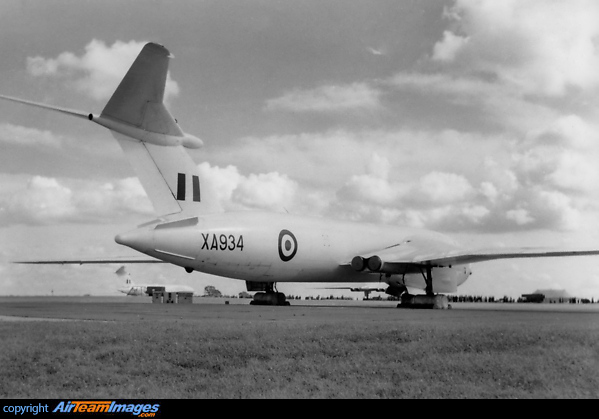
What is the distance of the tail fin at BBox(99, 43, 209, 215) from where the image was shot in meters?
14.9

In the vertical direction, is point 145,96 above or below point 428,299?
above

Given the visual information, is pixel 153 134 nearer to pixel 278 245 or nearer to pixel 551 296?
pixel 278 245

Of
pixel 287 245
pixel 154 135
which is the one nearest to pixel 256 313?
pixel 287 245

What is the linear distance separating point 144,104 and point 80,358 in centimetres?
802

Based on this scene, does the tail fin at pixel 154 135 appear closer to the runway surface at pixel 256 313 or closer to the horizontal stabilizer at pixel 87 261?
the runway surface at pixel 256 313

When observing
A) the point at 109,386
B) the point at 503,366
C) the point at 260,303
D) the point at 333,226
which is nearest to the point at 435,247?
the point at 333,226

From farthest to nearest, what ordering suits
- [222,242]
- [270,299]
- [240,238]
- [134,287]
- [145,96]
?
[134,287] → [270,299] → [240,238] → [222,242] → [145,96]

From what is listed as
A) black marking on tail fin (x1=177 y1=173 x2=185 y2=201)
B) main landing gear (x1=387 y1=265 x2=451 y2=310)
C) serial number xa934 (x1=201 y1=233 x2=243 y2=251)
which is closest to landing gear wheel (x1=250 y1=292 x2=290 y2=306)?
main landing gear (x1=387 y1=265 x2=451 y2=310)

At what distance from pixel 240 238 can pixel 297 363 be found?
14.0 meters

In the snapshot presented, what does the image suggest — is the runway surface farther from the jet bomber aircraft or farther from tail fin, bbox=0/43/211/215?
tail fin, bbox=0/43/211/215

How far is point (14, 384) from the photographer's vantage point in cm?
990

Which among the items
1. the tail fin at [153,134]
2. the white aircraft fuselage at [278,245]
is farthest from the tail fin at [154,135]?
the white aircraft fuselage at [278,245]

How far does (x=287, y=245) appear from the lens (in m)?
27.6
